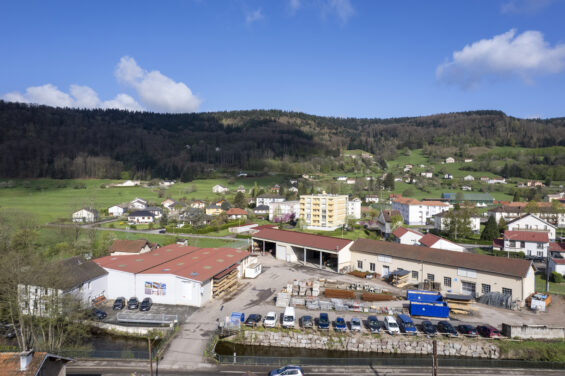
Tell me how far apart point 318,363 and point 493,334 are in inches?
413

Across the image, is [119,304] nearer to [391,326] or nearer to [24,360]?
[24,360]

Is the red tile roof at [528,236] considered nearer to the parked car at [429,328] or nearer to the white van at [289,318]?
the parked car at [429,328]

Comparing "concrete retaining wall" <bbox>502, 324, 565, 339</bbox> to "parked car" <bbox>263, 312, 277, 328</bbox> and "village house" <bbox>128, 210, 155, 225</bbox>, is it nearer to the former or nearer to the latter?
"parked car" <bbox>263, 312, 277, 328</bbox>

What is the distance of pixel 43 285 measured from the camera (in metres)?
18.5

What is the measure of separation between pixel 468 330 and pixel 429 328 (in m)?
2.24

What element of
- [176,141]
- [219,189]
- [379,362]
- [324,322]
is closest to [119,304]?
[324,322]

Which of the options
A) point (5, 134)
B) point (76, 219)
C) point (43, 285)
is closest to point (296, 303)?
point (43, 285)

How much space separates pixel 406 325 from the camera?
20578mm

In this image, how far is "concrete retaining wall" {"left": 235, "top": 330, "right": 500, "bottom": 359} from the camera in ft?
62.2

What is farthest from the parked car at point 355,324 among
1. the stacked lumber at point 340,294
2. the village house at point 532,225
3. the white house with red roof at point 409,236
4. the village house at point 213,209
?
the village house at point 213,209

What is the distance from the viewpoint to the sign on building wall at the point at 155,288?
2509 centimetres

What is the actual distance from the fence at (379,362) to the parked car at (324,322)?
2642mm

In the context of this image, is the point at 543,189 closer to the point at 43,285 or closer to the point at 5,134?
the point at 43,285

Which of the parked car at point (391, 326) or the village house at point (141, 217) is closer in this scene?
the parked car at point (391, 326)
